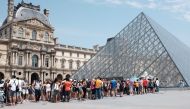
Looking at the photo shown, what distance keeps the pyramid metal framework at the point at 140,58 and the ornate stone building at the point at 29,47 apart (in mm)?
26335

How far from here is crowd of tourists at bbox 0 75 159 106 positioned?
13.2 metres

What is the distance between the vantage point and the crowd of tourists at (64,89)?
13.2 meters

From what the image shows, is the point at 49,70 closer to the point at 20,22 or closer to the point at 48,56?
the point at 48,56

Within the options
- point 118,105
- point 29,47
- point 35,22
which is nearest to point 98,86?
point 118,105

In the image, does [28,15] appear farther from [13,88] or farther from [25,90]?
[13,88]

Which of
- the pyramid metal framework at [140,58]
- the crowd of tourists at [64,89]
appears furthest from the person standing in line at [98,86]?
the pyramid metal framework at [140,58]

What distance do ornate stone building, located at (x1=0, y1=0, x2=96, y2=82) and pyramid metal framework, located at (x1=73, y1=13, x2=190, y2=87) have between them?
86.4 feet

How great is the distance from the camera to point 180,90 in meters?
21.4

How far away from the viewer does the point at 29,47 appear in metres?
53.0

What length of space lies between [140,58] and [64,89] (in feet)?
35.4

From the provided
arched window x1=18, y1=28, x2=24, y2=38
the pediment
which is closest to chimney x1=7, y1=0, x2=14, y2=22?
the pediment

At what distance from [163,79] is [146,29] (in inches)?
216

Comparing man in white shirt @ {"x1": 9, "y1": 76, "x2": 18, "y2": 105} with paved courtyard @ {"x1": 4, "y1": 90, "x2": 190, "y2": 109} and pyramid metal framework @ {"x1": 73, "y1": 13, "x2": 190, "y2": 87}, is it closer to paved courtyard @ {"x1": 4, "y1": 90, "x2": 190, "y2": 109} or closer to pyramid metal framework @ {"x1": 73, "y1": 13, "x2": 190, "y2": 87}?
paved courtyard @ {"x1": 4, "y1": 90, "x2": 190, "y2": 109}

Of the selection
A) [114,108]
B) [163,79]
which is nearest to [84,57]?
[163,79]
